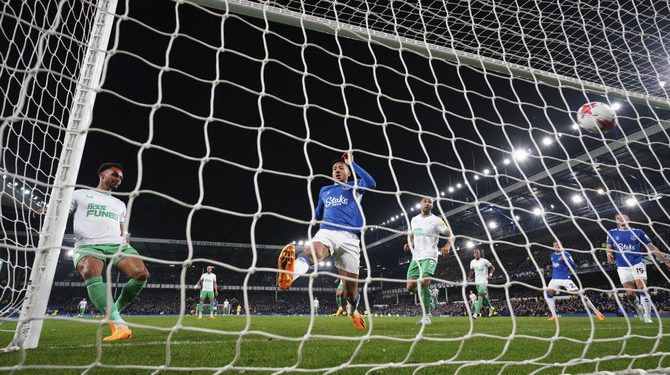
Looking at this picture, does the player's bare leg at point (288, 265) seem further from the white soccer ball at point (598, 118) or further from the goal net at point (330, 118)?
the white soccer ball at point (598, 118)

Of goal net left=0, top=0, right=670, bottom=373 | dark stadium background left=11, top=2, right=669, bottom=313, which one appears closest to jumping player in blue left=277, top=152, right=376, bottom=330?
goal net left=0, top=0, right=670, bottom=373

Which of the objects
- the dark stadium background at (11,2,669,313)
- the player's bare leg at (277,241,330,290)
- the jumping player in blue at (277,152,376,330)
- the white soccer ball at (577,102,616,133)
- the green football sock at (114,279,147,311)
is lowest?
the green football sock at (114,279,147,311)

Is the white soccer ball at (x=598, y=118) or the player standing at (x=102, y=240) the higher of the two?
the white soccer ball at (x=598, y=118)

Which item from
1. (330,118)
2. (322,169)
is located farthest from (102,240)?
(322,169)

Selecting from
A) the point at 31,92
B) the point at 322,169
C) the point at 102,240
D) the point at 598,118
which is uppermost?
the point at 322,169

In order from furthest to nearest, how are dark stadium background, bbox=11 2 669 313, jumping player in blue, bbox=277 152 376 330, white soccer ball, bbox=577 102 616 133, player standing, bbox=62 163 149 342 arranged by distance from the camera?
1. dark stadium background, bbox=11 2 669 313
2. white soccer ball, bbox=577 102 616 133
3. jumping player in blue, bbox=277 152 376 330
4. player standing, bbox=62 163 149 342

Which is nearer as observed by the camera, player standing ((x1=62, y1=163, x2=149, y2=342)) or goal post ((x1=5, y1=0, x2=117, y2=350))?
goal post ((x1=5, y1=0, x2=117, y2=350))

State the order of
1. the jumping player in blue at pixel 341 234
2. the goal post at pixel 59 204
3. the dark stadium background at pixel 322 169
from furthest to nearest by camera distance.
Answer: the dark stadium background at pixel 322 169
the jumping player in blue at pixel 341 234
the goal post at pixel 59 204

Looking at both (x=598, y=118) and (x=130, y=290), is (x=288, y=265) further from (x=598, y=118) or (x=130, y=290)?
(x=598, y=118)

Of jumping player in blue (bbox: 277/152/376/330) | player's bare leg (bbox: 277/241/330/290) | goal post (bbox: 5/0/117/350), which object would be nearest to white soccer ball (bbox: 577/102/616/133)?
jumping player in blue (bbox: 277/152/376/330)

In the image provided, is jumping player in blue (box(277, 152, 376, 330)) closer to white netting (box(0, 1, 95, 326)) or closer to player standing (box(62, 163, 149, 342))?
player standing (box(62, 163, 149, 342))

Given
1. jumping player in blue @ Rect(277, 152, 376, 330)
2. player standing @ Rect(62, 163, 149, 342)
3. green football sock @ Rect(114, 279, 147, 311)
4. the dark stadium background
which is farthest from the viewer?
the dark stadium background

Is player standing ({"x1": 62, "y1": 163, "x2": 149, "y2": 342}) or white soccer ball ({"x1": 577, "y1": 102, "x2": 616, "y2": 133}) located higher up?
white soccer ball ({"x1": 577, "y1": 102, "x2": 616, "y2": 133})

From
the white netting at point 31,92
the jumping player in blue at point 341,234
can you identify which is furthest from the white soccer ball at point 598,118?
the white netting at point 31,92
